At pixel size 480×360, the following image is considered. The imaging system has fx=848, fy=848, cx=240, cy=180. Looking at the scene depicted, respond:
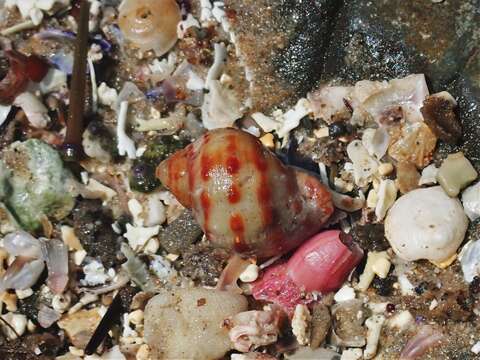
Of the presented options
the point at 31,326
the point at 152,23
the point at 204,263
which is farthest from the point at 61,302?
the point at 152,23

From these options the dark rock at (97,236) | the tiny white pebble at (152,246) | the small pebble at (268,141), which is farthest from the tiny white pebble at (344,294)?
the dark rock at (97,236)

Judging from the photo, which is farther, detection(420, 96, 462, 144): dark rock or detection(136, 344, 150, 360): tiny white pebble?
detection(136, 344, 150, 360): tiny white pebble

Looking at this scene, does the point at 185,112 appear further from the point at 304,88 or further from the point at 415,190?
the point at 415,190

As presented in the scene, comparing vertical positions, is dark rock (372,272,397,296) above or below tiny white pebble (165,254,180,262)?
above

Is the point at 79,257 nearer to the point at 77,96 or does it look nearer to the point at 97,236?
the point at 97,236

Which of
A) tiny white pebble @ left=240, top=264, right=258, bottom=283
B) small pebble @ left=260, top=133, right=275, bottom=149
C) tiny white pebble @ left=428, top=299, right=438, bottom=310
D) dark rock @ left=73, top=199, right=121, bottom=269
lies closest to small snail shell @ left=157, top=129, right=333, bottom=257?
tiny white pebble @ left=240, top=264, right=258, bottom=283

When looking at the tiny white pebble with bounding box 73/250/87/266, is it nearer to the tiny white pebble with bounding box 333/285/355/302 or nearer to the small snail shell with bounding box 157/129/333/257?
the small snail shell with bounding box 157/129/333/257
